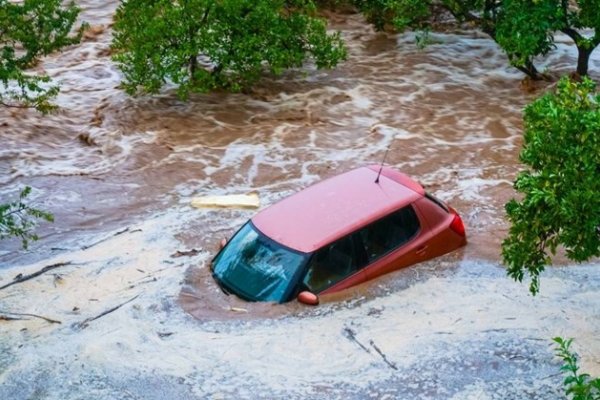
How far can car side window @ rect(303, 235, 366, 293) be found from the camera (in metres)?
10.1

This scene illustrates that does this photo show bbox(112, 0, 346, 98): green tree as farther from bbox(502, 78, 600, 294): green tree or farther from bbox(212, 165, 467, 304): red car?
bbox(502, 78, 600, 294): green tree

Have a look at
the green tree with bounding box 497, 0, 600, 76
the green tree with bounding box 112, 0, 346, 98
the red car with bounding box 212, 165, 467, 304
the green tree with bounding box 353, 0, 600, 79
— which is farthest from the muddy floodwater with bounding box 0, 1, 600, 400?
the green tree with bounding box 497, 0, 600, 76

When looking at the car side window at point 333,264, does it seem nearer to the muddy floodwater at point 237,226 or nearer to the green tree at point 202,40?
the muddy floodwater at point 237,226

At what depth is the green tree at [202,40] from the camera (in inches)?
696

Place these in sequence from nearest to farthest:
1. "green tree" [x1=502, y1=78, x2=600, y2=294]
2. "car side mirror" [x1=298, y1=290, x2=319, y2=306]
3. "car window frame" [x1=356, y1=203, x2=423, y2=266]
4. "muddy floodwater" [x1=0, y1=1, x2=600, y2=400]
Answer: "green tree" [x1=502, y1=78, x2=600, y2=294] < "muddy floodwater" [x1=0, y1=1, x2=600, y2=400] < "car side mirror" [x1=298, y1=290, x2=319, y2=306] < "car window frame" [x1=356, y1=203, x2=423, y2=266]

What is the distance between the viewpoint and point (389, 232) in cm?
1070

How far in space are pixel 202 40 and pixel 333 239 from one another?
8799 mm

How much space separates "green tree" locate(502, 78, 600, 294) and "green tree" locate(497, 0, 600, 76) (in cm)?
875

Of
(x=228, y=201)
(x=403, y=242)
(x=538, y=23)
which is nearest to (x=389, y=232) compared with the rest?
(x=403, y=242)

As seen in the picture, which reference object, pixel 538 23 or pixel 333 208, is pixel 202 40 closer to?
pixel 538 23

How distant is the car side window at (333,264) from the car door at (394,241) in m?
0.16

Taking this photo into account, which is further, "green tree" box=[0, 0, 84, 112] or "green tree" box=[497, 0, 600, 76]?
"green tree" box=[497, 0, 600, 76]

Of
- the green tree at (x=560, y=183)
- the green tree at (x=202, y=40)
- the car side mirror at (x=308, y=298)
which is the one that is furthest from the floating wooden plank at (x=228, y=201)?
the green tree at (x=560, y=183)

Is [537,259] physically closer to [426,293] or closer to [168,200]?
[426,293]
